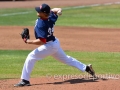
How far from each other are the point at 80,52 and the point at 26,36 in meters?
6.18

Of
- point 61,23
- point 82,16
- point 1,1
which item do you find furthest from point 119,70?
point 1,1

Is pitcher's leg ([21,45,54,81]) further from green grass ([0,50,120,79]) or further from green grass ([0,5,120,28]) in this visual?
green grass ([0,5,120,28])

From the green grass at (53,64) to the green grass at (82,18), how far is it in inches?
354

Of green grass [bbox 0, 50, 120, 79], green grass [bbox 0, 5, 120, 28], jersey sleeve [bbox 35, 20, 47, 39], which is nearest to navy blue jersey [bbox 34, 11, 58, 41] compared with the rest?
jersey sleeve [bbox 35, 20, 47, 39]

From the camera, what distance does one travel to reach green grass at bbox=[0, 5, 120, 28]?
966 inches

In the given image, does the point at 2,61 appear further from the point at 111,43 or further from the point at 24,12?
the point at 24,12

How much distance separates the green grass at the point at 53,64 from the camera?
11.8 m

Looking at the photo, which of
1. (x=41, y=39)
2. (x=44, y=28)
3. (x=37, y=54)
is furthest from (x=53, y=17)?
(x=37, y=54)

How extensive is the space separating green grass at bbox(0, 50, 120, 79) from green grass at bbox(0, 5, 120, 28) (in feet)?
29.5

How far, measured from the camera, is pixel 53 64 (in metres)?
13.0

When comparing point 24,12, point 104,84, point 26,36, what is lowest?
point 104,84

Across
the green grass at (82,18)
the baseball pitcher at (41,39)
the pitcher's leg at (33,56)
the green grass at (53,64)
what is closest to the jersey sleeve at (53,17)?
the baseball pitcher at (41,39)

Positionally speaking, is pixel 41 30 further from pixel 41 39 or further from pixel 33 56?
pixel 33 56

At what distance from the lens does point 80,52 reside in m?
15.5
